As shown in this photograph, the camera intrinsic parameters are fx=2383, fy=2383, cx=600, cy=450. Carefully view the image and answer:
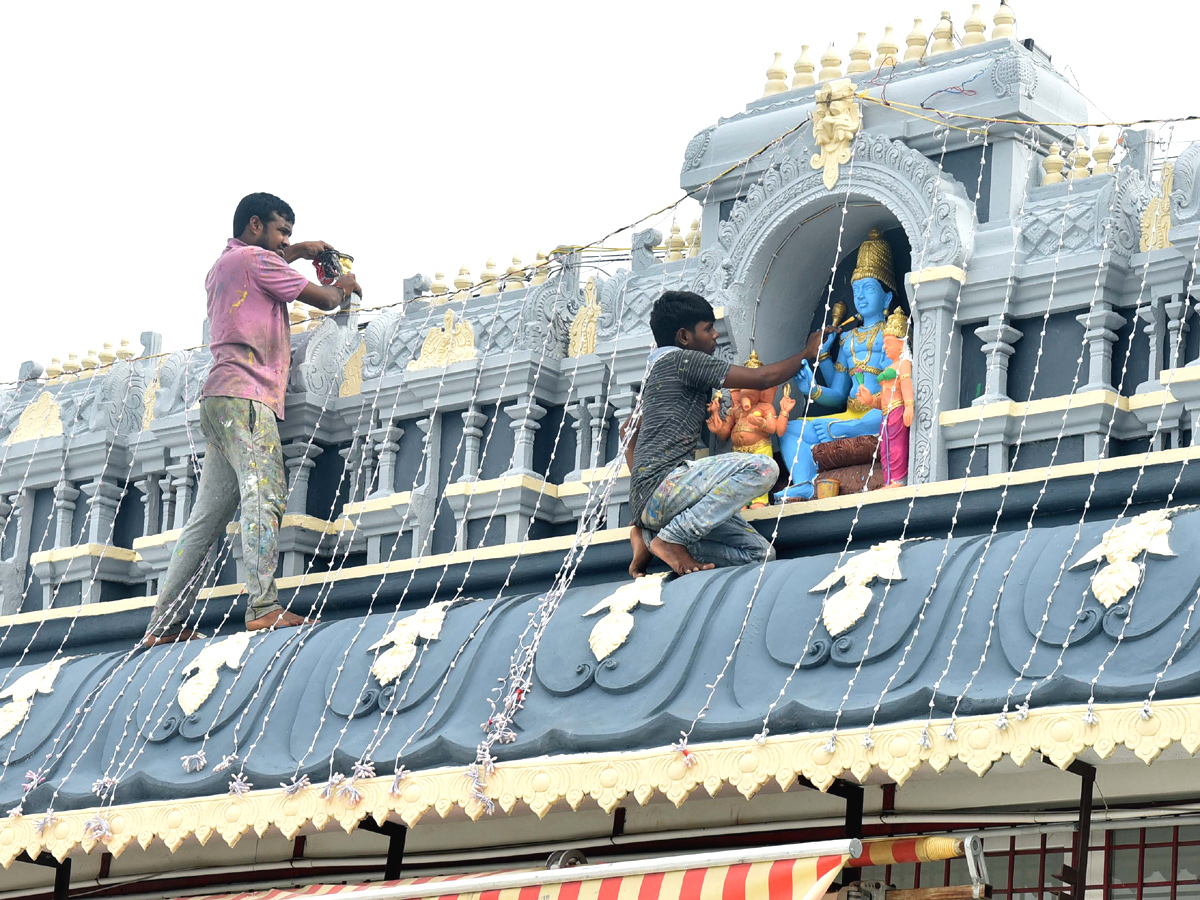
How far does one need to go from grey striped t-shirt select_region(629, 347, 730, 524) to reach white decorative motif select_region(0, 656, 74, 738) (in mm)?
4444

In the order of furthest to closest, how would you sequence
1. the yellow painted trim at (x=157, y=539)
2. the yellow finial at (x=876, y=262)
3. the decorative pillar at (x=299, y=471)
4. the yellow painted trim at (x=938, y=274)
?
the yellow painted trim at (x=157, y=539) < the decorative pillar at (x=299, y=471) < the yellow finial at (x=876, y=262) < the yellow painted trim at (x=938, y=274)

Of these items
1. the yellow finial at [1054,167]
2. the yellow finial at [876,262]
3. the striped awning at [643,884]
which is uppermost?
the yellow finial at [1054,167]

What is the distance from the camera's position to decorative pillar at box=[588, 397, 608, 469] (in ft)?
53.0

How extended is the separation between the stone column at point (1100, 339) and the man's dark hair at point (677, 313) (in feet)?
7.61

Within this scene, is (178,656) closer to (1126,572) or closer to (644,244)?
(644,244)

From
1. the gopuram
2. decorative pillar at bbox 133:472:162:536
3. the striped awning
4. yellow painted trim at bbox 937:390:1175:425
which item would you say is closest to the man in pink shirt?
the gopuram

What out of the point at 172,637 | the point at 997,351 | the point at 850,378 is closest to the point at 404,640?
the point at 172,637

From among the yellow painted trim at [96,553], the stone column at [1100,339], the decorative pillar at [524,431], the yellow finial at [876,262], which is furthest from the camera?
the yellow painted trim at [96,553]

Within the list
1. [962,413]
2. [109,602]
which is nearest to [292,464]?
[109,602]

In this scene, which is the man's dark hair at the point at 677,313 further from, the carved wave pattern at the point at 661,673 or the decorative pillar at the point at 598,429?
the carved wave pattern at the point at 661,673

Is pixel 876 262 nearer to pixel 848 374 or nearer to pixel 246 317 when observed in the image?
pixel 848 374

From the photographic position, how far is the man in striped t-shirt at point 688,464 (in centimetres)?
1390

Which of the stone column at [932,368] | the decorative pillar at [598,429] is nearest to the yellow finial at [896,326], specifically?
the stone column at [932,368]

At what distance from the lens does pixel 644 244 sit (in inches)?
645
